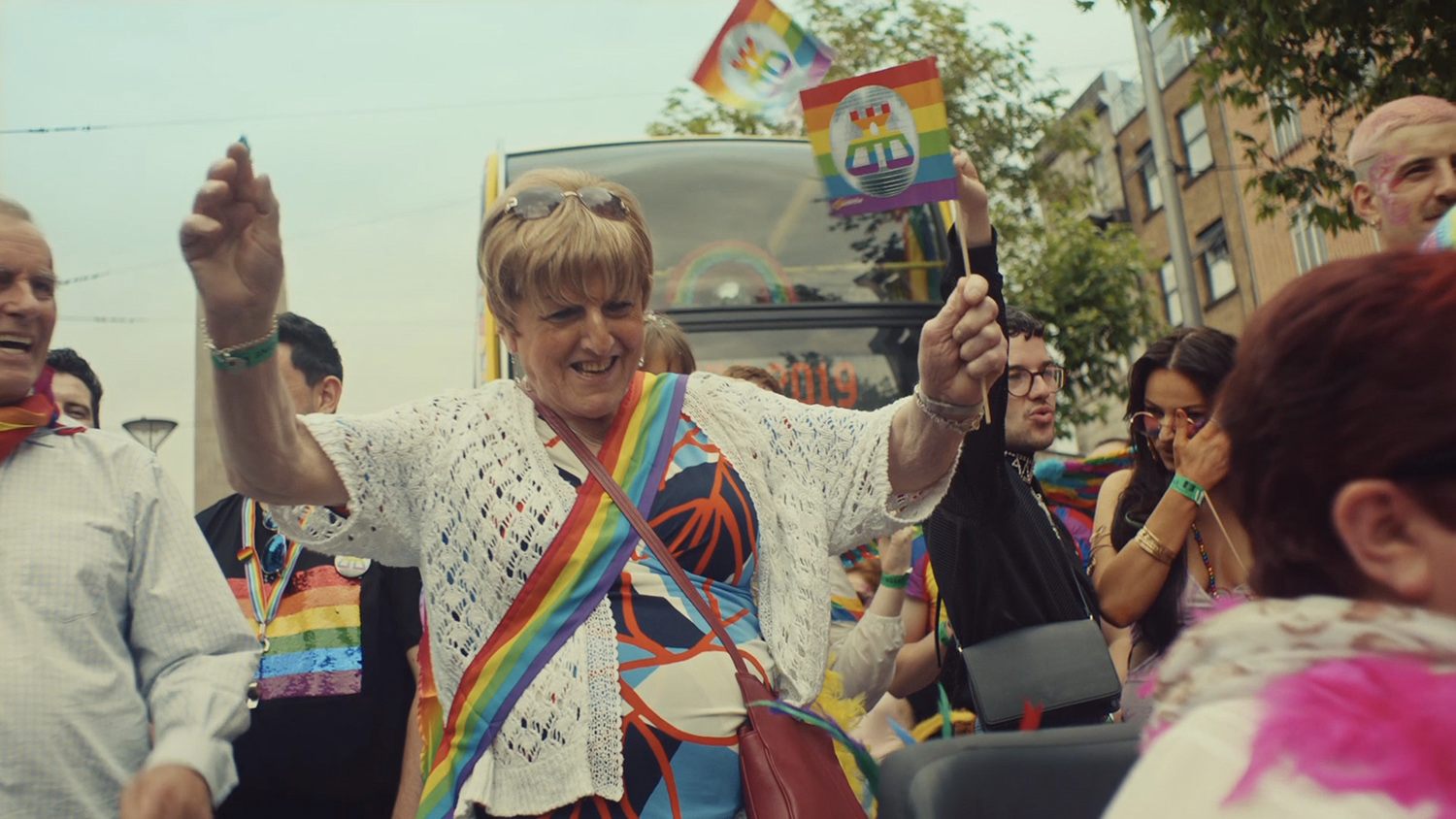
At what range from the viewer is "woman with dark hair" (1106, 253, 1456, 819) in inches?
48.5

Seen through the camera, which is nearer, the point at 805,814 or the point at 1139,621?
the point at 805,814

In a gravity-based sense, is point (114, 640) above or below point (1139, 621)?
above

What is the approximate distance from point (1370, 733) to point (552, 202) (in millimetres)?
1778

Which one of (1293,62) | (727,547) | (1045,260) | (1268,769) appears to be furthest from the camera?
(1045,260)

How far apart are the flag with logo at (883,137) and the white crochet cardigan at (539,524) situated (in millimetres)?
414

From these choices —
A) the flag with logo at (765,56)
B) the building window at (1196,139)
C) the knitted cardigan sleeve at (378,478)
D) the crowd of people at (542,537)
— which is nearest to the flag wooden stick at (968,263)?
the crowd of people at (542,537)

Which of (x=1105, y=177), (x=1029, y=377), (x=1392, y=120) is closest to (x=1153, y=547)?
(x=1029, y=377)

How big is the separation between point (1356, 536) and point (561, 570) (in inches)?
54.9

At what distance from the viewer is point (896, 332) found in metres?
8.43

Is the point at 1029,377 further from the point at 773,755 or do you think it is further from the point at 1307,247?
Answer: the point at 1307,247

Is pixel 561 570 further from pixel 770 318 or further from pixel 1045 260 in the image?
pixel 1045 260

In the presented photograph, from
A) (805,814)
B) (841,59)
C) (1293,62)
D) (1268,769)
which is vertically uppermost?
(841,59)

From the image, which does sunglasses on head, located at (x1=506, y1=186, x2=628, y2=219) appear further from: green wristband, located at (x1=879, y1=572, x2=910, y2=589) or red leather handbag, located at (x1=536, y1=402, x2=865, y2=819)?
green wristband, located at (x1=879, y1=572, x2=910, y2=589)

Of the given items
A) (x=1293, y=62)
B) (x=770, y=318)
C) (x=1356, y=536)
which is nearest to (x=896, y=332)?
(x=770, y=318)
